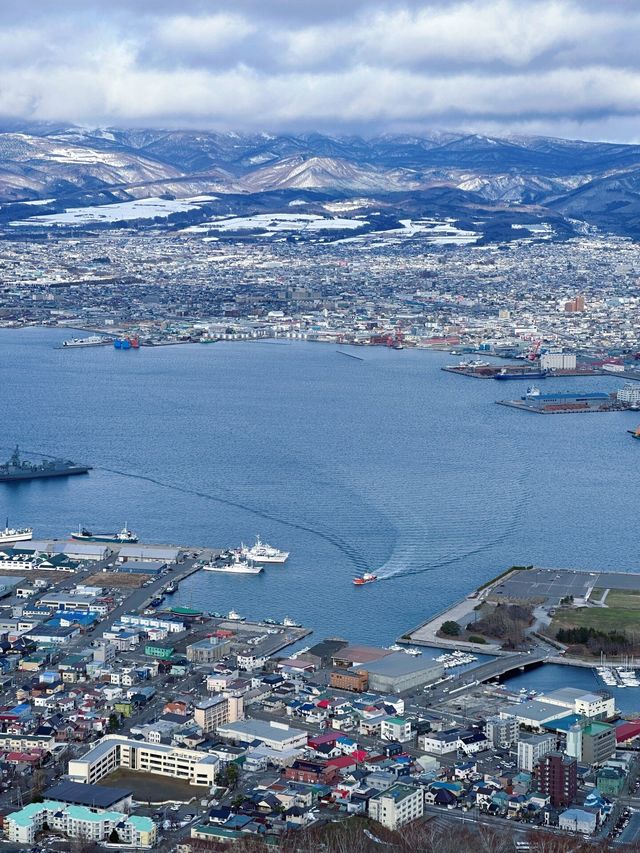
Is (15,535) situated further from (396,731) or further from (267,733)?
(396,731)

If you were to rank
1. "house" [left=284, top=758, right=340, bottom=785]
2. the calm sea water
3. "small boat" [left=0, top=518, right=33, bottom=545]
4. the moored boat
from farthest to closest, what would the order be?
1. "small boat" [left=0, top=518, right=33, bottom=545]
2. the moored boat
3. the calm sea water
4. "house" [left=284, top=758, right=340, bottom=785]

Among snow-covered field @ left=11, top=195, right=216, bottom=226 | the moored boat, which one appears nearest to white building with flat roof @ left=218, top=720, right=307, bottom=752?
the moored boat

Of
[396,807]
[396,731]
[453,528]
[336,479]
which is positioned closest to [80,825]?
[396,807]

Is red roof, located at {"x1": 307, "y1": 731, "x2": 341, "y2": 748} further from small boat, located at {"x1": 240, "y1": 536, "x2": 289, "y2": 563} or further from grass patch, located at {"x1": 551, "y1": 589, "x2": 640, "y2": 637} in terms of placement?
small boat, located at {"x1": 240, "y1": 536, "x2": 289, "y2": 563}

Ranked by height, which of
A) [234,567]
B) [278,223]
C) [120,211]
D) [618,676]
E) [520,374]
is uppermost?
[120,211]

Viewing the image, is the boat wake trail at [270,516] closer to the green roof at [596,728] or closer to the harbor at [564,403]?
the green roof at [596,728]

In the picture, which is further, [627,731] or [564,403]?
[564,403]

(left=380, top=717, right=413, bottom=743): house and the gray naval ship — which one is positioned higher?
the gray naval ship
